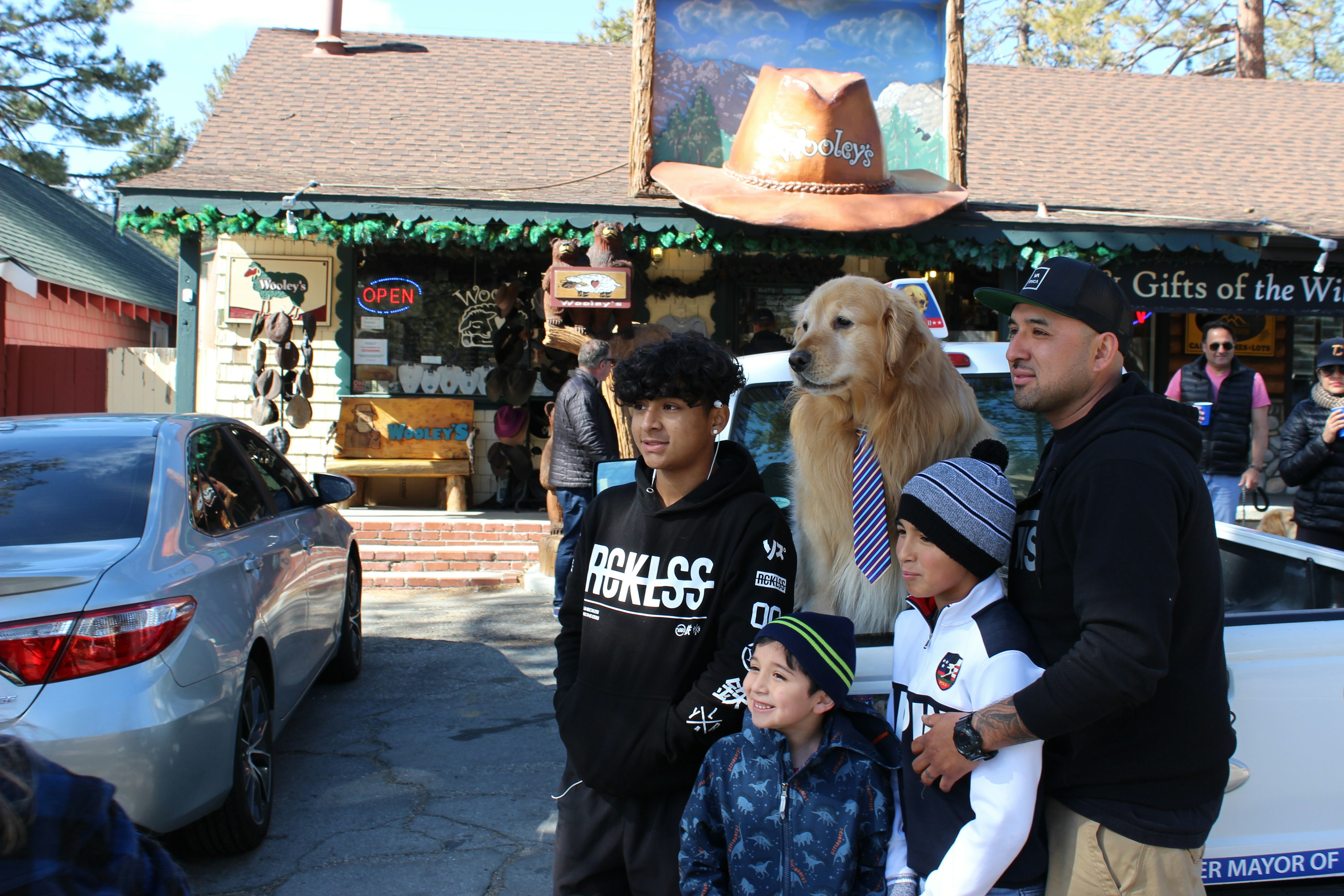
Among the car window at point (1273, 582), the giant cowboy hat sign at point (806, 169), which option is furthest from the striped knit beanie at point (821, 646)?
the giant cowboy hat sign at point (806, 169)

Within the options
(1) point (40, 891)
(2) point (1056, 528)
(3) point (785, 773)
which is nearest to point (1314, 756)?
(2) point (1056, 528)

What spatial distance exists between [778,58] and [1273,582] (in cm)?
648

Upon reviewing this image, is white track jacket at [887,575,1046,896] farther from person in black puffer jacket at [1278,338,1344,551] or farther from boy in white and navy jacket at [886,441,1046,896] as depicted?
person in black puffer jacket at [1278,338,1344,551]

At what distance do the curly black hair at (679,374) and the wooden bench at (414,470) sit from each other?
8560 mm

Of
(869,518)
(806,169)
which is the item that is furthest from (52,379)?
(869,518)

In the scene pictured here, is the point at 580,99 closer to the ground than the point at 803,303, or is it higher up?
higher up

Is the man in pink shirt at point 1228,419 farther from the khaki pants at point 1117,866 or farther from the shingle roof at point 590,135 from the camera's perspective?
the khaki pants at point 1117,866

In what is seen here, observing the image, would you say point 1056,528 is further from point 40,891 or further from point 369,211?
point 369,211

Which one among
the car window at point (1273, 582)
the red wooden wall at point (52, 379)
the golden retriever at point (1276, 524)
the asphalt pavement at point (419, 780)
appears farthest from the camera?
the red wooden wall at point (52, 379)

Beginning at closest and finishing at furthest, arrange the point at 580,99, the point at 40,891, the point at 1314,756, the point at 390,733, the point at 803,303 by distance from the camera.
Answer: the point at 40,891 → the point at 1314,756 → the point at 803,303 → the point at 390,733 → the point at 580,99

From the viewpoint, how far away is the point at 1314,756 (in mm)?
2660

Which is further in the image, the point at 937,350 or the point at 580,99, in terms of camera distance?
the point at 580,99

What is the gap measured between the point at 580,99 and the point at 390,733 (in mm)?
9883

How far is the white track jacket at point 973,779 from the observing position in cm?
183
